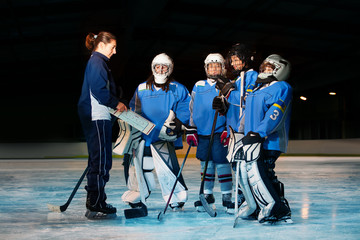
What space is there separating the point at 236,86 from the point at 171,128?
0.54 m

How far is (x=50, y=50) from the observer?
14555 millimetres

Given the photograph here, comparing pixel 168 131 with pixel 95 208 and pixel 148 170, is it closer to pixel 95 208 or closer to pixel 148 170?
pixel 148 170

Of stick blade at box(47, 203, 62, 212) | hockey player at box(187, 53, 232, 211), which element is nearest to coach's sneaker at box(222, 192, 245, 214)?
hockey player at box(187, 53, 232, 211)

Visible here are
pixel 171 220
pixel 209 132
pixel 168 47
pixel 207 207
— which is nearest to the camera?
pixel 171 220

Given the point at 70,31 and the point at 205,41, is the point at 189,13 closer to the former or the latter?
the point at 205,41

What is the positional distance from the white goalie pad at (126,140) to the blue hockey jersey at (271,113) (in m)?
0.84

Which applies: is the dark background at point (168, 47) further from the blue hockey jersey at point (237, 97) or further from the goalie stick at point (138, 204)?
the goalie stick at point (138, 204)

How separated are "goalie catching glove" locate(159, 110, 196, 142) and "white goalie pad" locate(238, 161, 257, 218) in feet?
2.02

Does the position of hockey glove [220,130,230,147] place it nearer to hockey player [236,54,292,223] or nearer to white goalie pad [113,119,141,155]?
hockey player [236,54,292,223]

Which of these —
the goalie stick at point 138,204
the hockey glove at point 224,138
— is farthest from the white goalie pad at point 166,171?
the hockey glove at point 224,138

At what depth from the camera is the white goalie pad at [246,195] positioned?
→ 9.41 feet

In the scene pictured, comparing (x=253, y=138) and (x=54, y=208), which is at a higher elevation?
(x=253, y=138)

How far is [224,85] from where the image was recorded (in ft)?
10.5

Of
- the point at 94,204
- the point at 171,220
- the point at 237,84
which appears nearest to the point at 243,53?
the point at 237,84
